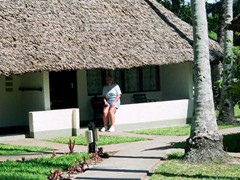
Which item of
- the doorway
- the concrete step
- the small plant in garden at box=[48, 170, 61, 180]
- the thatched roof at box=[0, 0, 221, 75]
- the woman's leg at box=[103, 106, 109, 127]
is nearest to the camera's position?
the small plant in garden at box=[48, 170, 61, 180]

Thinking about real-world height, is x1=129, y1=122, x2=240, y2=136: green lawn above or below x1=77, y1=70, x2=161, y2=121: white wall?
below

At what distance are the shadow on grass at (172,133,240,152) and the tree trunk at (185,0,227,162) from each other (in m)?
1.57

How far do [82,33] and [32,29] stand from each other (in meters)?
1.63

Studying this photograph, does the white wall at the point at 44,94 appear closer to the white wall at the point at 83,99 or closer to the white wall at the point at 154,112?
the white wall at the point at 83,99

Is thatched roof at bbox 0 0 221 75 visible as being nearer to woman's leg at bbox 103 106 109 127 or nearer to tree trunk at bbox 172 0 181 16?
woman's leg at bbox 103 106 109 127

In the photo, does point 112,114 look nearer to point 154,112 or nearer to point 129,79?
point 154,112

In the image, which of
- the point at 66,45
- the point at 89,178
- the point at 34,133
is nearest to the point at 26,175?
the point at 89,178

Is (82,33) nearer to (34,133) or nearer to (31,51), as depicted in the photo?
(31,51)

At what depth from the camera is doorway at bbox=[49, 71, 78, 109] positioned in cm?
1877

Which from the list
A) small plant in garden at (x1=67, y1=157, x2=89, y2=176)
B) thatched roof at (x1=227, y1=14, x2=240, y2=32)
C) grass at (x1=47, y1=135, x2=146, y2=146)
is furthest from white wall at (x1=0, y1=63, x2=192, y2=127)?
small plant in garden at (x1=67, y1=157, x2=89, y2=176)

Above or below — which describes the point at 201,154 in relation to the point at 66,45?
below

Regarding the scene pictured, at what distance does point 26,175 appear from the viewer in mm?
9516

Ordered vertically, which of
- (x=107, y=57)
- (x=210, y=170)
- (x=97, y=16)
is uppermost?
(x=97, y=16)

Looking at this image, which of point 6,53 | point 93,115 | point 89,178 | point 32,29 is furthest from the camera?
point 93,115
